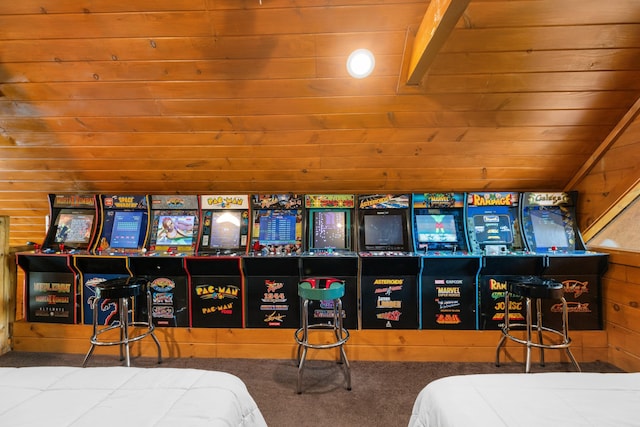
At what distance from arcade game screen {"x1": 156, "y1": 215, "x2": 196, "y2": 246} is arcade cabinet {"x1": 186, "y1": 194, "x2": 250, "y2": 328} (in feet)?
Result: 0.50

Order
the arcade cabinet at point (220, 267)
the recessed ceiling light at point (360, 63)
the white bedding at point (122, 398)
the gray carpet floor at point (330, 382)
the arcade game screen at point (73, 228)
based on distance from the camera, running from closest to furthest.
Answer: the white bedding at point (122, 398) < the gray carpet floor at point (330, 382) < the recessed ceiling light at point (360, 63) < the arcade cabinet at point (220, 267) < the arcade game screen at point (73, 228)

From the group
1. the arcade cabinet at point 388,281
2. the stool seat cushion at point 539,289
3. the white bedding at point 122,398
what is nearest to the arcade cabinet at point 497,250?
the stool seat cushion at point 539,289

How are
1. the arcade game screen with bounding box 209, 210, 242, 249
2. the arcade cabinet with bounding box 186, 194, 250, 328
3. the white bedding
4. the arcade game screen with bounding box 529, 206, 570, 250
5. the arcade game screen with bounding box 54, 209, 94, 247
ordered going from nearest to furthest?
1. the white bedding
2. the arcade cabinet with bounding box 186, 194, 250, 328
3. the arcade game screen with bounding box 529, 206, 570, 250
4. the arcade game screen with bounding box 209, 210, 242, 249
5. the arcade game screen with bounding box 54, 209, 94, 247

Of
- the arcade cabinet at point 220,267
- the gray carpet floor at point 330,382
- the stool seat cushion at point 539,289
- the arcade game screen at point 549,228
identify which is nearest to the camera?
the gray carpet floor at point 330,382

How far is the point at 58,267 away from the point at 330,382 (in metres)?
2.82

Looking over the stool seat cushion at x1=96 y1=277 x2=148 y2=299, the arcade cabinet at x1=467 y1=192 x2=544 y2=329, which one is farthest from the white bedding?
the arcade cabinet at x1=467 y1=192 x2=544 y2=329

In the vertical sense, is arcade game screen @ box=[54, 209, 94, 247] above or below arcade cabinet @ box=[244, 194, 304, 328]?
above

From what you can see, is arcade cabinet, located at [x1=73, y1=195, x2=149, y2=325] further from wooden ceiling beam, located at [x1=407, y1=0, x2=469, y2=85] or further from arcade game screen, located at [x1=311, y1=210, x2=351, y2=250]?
wooden ceiling beam, located at [x1=407, y1=0, x2=469, y2=85]

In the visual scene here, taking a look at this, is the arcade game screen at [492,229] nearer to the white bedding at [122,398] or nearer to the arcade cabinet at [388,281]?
the arcade cabinet at [388,281]

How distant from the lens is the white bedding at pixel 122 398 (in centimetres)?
110

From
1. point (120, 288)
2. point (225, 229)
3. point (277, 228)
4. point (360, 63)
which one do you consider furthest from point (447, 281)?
point (120, 288)

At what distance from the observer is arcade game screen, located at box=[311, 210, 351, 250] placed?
3316mm

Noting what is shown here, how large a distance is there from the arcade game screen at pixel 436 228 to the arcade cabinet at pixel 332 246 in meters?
0.68

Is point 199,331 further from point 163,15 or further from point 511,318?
point 511,318
